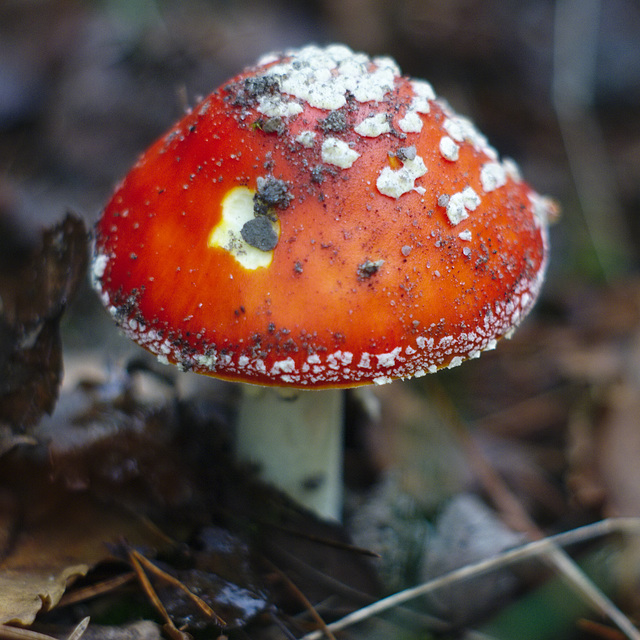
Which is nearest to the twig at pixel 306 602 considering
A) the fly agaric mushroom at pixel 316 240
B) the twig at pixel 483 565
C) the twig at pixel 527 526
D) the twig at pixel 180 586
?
the twig at pixel 483 565

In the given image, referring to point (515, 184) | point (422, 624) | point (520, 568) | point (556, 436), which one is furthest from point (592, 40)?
point (422, 624)

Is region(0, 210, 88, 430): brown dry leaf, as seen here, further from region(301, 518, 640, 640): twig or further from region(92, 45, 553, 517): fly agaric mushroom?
region(301, 518, 640, 640): twig

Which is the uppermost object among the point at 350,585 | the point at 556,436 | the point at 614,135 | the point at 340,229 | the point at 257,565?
the point at 340,229

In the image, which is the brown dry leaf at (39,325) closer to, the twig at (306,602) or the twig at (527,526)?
the twig at (306,602)

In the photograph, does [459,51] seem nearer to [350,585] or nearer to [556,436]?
[556,436]

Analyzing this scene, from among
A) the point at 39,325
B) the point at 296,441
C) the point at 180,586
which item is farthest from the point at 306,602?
the point at 39,325

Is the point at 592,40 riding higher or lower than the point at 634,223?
higher

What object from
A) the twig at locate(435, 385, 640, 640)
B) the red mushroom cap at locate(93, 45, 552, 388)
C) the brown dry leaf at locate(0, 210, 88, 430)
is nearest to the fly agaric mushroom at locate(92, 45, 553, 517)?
the red mushroom cap at locate(93, 45, 552, 388)
